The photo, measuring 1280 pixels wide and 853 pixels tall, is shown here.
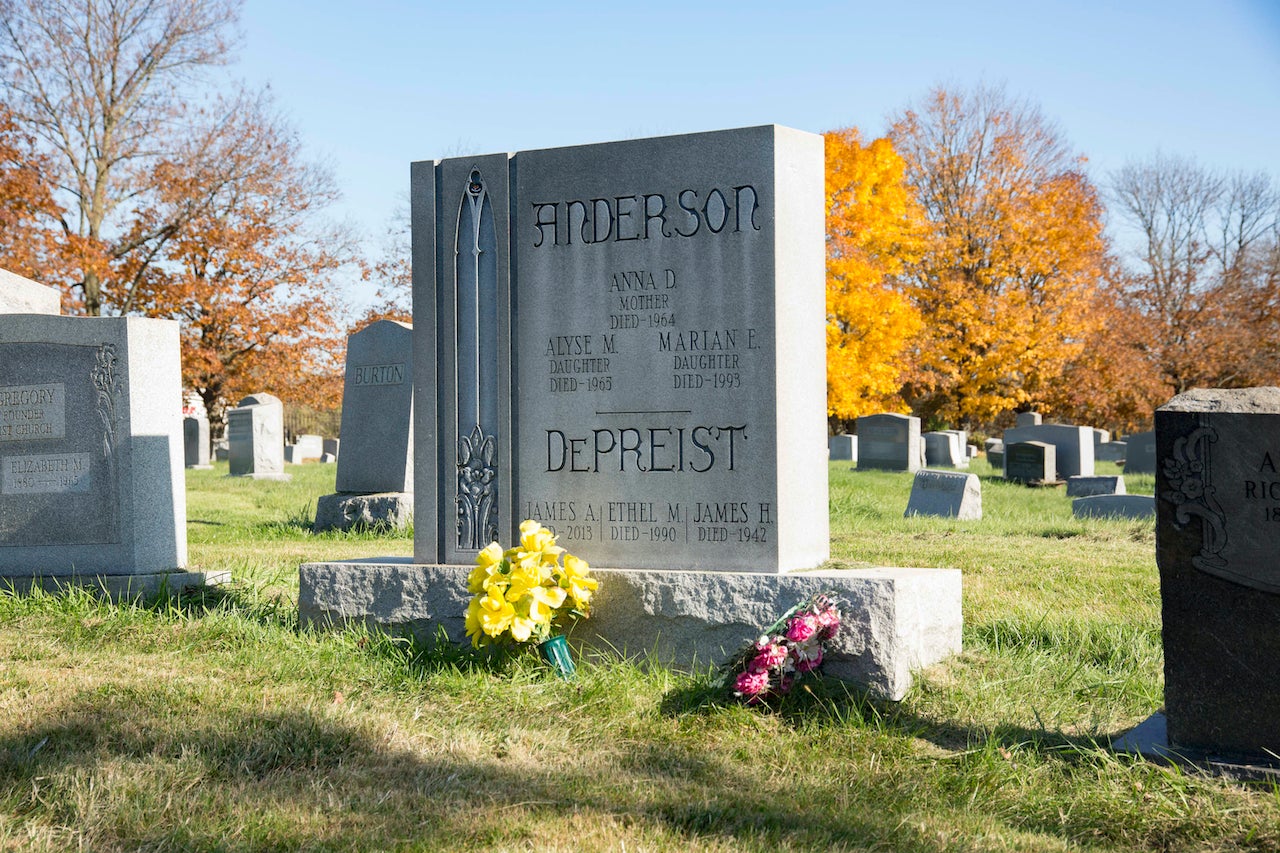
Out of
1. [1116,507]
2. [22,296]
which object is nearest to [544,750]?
[22,296]

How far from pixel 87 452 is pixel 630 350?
338cm

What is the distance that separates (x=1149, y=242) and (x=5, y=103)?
3801 cm

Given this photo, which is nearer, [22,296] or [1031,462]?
[22,296]

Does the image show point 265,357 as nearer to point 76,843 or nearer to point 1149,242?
point 76,843

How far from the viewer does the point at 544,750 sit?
373cm

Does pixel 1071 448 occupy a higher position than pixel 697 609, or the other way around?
pixel 1071 448

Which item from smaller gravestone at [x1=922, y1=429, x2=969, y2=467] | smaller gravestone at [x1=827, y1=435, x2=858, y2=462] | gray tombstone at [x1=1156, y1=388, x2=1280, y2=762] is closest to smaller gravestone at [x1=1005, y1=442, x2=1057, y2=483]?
smaller gravestone at [x1=922, y1=429, x2=969, y2=467]

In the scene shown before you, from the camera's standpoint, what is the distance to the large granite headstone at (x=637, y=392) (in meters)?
4.56

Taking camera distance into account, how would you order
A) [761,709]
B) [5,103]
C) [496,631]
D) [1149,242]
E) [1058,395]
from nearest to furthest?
1. [761,709]
2. [496,631]
3. [5,103]
4. [1058,395]
5. [1149,242]

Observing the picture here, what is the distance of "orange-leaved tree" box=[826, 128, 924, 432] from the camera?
2258 centimetres

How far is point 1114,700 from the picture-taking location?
428 centimetres

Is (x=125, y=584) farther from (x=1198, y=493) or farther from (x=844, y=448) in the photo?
(x=844, y=448)

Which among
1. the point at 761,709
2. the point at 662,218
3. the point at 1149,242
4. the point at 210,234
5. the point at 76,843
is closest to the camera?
the point at 76,843

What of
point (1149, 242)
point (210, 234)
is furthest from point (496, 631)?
point (1149, 242)
